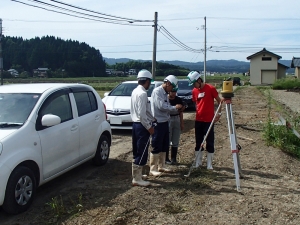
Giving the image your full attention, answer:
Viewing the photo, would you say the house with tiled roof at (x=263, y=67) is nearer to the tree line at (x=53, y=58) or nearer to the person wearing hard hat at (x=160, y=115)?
the tree line at (x=53, y=58)

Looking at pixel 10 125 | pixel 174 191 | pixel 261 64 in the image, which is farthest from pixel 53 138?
pixel 261 64

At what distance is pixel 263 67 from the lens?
63.7m

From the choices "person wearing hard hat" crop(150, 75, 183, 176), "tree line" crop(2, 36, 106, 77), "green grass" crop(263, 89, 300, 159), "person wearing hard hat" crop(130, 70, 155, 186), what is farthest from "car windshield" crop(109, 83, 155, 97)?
"tree line" crop(2, 36, 106, 77)

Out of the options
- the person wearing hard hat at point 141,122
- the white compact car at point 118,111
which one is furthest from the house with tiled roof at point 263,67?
the person wearing hard hat at point 141,122

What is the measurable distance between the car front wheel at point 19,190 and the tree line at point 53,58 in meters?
53.0

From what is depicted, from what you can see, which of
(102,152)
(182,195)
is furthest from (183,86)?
(182,195)

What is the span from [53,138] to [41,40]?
204ft

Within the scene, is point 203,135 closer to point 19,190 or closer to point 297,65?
point 19,190

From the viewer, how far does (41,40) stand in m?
64.6

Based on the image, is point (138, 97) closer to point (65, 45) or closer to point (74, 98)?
point (74, 98)

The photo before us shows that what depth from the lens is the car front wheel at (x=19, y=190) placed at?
488 cm

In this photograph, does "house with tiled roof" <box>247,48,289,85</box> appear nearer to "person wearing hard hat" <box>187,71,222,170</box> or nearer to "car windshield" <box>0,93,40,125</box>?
"person wearing hard hat" <box>187,71,222,170</box>

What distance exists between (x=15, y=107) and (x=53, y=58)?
6288 cm

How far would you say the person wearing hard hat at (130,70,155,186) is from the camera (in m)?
5.93
